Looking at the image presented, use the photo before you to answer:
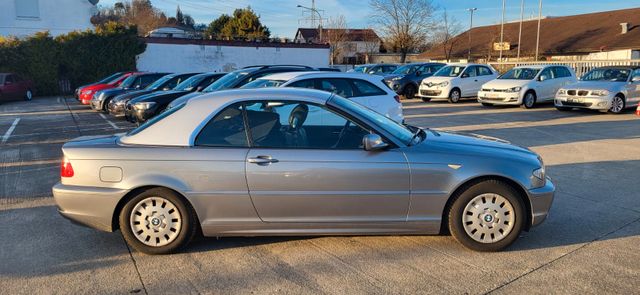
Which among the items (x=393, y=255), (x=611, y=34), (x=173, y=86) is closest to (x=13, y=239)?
(x=393, y=255)

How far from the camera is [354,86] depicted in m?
9.12

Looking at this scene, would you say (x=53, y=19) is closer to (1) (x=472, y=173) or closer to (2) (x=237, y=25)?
(2) (x=237, y=25)

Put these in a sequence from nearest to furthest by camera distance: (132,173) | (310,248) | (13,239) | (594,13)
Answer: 1. (132,173)
2. (310,248)
3. (13,239)
4. (594,13)

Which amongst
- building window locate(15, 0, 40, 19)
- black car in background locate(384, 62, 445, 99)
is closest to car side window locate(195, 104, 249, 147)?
black car in background locate(384, 62, 445, 99)

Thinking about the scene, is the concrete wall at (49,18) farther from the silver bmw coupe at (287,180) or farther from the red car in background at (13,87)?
the silver bmw coupe at (287,180)

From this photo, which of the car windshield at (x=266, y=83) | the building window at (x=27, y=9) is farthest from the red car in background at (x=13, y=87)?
the car windshield at (x=266, y=83)

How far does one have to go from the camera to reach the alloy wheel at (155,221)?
14.3ft

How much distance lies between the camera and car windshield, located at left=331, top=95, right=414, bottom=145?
451cm

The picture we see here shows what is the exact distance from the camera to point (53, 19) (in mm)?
39281

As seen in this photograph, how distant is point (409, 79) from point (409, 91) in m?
0.56

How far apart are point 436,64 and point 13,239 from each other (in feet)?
72.7

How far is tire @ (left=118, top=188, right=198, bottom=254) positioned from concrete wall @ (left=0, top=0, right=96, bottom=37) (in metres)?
38.8

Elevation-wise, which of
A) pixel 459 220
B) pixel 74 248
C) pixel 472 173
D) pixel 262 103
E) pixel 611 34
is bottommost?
pixel 74 248

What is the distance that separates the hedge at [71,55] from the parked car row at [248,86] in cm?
1198
